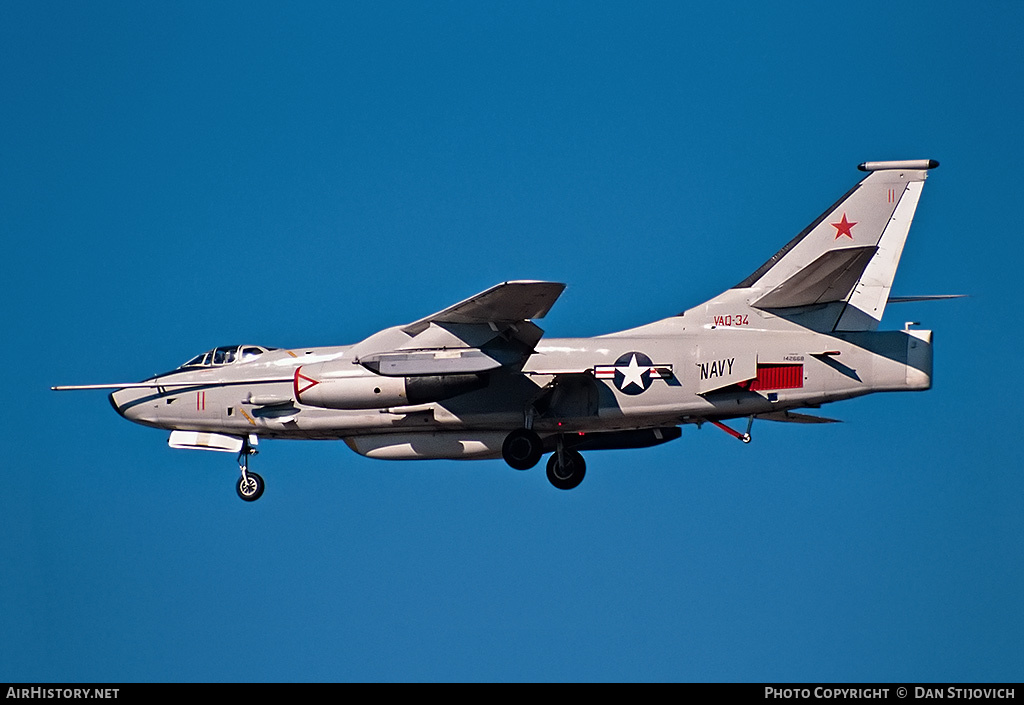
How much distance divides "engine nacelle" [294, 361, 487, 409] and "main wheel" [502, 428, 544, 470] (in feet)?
4.38

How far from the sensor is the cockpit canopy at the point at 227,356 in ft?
83.7

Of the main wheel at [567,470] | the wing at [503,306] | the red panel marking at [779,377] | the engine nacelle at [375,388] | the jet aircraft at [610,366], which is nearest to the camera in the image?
the wing at [503,306]

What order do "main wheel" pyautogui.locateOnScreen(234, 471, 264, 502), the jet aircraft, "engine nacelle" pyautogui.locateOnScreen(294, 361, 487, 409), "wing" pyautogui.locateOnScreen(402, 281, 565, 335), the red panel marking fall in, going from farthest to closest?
1. "main wheel" pyautogui.locateOnScreen(234, 471, 264, 502)
2. "engine nacelle" pyautogui.locateOnScreen(294, 361, 487, 409)
3. the red panel marking
4. the jet aircraft
5. "wing" pyautogui.locateOnScreen(402, 281, 565, 335)

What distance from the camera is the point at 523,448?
23.3 meters

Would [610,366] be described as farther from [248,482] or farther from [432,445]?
[248,482]

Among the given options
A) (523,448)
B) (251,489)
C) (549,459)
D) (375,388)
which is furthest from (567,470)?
(251,489)

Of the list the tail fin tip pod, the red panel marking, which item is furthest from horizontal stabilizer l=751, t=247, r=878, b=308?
the red panel marking

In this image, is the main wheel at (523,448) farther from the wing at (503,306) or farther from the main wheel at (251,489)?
the main wheel at (251,489)

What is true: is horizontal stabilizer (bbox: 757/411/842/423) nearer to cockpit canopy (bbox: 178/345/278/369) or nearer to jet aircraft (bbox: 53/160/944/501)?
jet aircraft (bbox: 53/160/944/501)

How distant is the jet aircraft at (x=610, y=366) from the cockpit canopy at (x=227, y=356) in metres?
0.20

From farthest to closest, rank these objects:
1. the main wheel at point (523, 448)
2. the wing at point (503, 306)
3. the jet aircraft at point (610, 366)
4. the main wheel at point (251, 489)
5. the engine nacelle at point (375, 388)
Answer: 1. the main wheel at point (251, 489)
2. the main wheel at point (523, 448)
3. the engine nacelle at point (375, 388)
4. the jet aircraft at point (610, 366)
5. the wing at point (503, 306)

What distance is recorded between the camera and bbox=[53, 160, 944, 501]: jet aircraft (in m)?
21.4

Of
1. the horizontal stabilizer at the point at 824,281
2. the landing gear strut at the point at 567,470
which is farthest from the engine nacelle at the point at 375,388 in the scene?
the horizontal stabilizer at the point at 824,281
